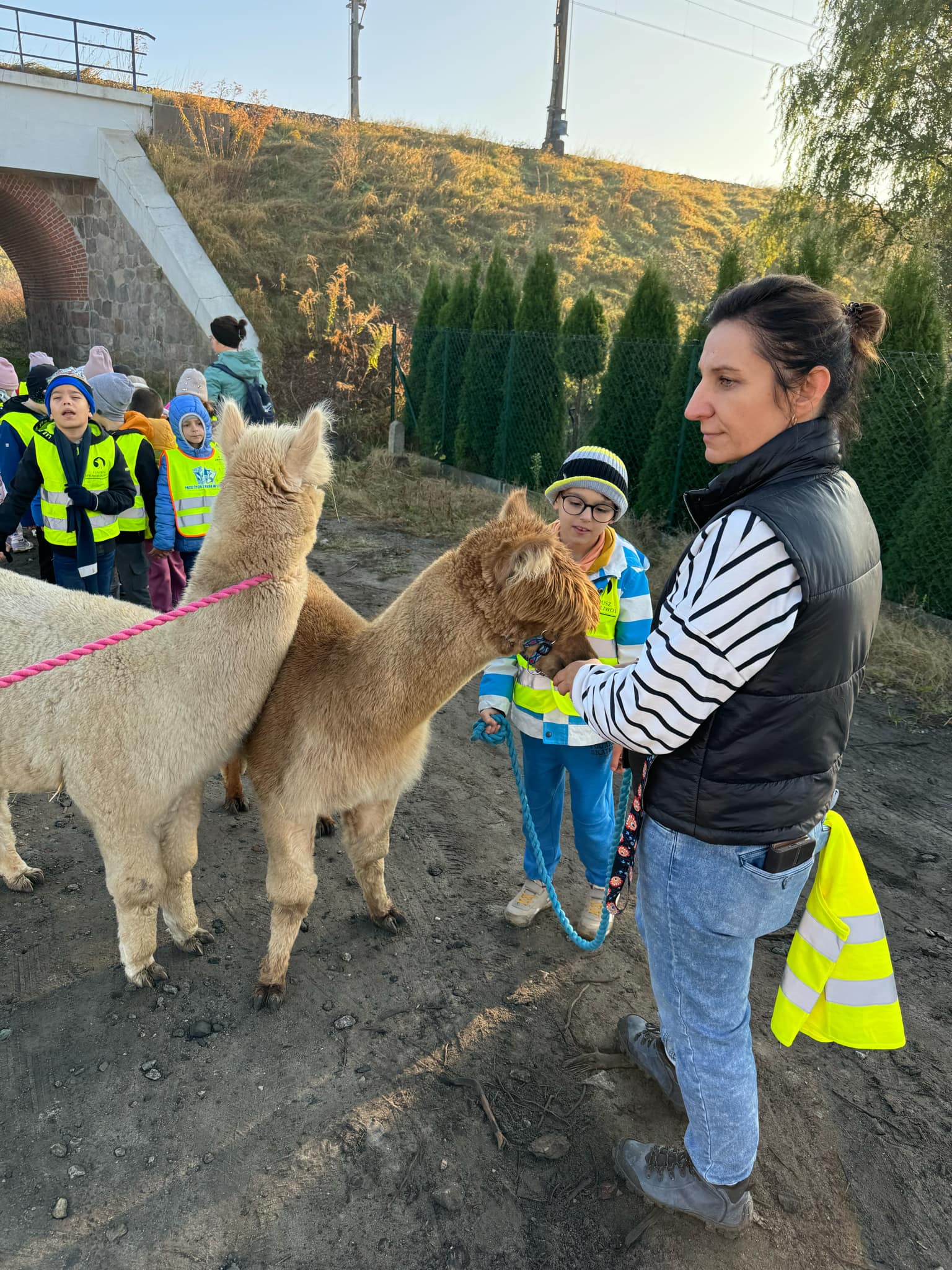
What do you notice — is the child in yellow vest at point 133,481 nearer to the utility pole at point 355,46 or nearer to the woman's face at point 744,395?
the woman's face at point 744,395

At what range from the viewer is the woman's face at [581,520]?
105 inches

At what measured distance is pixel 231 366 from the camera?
6316 millimetres

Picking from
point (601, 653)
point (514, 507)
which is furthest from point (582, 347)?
point (514, 507)

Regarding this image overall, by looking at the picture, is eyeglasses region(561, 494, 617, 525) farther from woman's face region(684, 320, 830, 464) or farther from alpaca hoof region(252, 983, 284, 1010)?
alpaca hoof region(252, 983, 284, 1010)

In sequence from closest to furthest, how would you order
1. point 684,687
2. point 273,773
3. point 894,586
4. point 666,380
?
point 684,687 → point 273,773 → point 894,586 → point 666,380

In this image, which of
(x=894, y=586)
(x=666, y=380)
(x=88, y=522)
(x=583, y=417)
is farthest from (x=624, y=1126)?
(x=583, y=417)

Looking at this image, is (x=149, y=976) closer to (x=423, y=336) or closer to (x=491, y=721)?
(x=491, y=721)

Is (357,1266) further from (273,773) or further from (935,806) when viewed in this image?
(935,806)

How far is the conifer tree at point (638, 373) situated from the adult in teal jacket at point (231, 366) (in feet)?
15.8

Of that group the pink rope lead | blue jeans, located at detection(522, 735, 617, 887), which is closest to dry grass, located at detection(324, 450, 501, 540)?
blue jeans, located at detection(522, 735, 617, 887)

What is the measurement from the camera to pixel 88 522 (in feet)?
14.9

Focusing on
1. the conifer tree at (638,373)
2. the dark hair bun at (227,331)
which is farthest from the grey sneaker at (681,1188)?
the conifer tree at (638,373)

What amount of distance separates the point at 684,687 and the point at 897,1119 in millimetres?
1925

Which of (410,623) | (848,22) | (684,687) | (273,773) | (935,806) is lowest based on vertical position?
(935,806)
